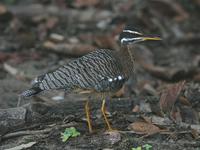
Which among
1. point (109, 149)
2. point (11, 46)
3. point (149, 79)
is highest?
point (11, 46)

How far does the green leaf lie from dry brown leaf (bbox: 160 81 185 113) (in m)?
1.20

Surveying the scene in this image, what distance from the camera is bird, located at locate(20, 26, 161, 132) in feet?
19.9

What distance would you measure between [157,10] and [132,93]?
328 centimetres

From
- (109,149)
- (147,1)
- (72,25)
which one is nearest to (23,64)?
Answer: (72,25)

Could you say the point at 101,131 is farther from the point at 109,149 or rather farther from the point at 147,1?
the point at 147,1

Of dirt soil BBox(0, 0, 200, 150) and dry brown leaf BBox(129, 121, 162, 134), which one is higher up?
dirt soil BBox(0, 0, 200, 150)

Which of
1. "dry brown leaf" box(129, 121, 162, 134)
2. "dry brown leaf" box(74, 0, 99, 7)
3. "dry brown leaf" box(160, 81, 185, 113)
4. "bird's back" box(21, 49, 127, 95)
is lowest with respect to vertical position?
"dry brown leaf" box(129, 121, 162, 134)

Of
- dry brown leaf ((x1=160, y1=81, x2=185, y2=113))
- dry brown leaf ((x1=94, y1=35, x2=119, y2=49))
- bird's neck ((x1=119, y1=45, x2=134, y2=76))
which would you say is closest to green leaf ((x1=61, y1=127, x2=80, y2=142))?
bird's neck ((x1=119, y1=45, x2=134, y2=76))

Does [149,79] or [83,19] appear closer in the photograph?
[149,79]

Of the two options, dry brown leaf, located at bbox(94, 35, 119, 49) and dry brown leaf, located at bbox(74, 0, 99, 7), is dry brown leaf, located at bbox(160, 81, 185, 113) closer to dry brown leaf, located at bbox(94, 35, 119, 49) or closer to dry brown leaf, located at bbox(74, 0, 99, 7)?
dry brown leaf, located at bbox(94, 35, 119, 49)

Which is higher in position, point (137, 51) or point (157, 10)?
point (157, 10)

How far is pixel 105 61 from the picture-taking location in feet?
20.9

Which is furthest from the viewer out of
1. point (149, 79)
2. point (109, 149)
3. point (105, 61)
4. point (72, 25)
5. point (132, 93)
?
point (72, 25)

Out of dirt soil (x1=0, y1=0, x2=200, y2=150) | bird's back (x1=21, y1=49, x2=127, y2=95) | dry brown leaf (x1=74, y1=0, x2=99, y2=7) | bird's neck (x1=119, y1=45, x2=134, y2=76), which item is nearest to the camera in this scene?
bird's back (x1=21, y1=49, x2=127, y2=95)
